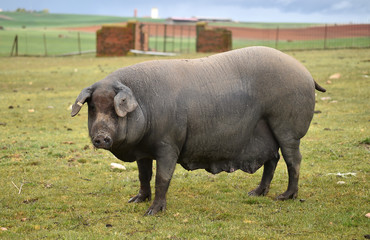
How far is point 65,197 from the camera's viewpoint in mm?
7762

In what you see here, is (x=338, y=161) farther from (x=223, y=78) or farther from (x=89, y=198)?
(x=89, y=198)

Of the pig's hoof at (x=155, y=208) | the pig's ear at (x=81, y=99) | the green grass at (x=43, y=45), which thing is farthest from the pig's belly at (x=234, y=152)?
the green grass at (x=43, y=45)

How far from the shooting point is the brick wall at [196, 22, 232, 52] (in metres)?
32.6

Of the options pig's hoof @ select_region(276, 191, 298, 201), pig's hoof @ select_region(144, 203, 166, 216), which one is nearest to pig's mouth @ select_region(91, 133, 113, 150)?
pig's hoof @ select_region(144, 203, 166, 216)

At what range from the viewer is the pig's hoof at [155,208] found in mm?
6941

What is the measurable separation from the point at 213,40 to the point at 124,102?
89.2 feet

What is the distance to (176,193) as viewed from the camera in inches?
316

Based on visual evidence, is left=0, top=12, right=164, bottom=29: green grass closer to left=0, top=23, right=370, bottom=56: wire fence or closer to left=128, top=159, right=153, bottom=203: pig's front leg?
left=0, top=23, right=370, bottom=56: wire fence

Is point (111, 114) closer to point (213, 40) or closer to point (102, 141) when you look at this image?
point (102, 141)

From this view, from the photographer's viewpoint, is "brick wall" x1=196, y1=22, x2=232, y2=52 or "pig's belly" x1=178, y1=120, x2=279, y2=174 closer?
"pig's belly" x1=178, y1=120, x2=279, y2=174

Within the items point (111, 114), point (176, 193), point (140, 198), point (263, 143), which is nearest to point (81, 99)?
point (111, 114)

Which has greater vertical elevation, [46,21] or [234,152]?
[234,152]

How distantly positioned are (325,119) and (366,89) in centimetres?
461

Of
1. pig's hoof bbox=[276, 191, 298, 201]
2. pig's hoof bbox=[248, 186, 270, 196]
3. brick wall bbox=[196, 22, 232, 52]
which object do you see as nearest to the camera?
pig's hoof bbox=[276, 191, 298, 201]
